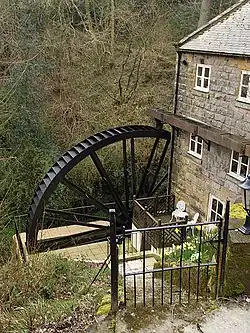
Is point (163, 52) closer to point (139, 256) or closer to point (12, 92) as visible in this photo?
point (12, 92)

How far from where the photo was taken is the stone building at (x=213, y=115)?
919 cm

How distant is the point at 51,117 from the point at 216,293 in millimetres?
12295

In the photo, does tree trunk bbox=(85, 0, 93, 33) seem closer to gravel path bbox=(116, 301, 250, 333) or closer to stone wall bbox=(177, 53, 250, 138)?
stone wall bbox=(177, 53, 250, 138)

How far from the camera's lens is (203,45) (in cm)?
1041

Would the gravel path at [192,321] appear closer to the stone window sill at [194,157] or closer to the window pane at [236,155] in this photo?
the window pane at [236,155]

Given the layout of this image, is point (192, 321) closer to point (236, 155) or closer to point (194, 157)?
point (236, 155)

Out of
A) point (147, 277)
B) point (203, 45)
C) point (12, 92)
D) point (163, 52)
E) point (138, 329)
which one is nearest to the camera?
point (138, 329)

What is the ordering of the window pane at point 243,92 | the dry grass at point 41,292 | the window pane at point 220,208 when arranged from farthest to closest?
the window pane at point 220,208 → the window pane at point 243,92 → the dry grass at point 41,292

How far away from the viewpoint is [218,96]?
9961 mm

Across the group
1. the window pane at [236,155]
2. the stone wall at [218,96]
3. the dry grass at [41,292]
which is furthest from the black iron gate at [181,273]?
the stone wall at [218,96]

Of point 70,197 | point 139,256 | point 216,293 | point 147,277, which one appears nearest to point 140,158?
point 70,197

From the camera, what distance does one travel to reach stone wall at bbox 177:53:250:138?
9.20m

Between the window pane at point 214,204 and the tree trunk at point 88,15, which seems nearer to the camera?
the window pane at point 214,204

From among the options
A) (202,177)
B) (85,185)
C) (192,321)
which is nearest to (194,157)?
(202,177)
